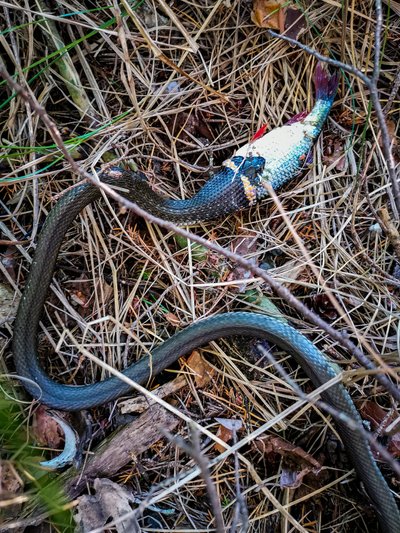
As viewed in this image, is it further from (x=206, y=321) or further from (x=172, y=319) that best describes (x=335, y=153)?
(x=172, y=319)

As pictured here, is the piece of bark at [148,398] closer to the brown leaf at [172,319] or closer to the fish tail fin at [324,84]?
the brown leaf at [172,319]

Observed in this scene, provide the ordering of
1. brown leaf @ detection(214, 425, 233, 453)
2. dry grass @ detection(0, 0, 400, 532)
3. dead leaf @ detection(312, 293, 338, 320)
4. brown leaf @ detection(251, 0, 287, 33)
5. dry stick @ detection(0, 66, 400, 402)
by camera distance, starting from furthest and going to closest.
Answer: brown leaf @ detection(251, 0, 287, 33) < dead leaf @ detection(312, 293, 338, 320) < dry grass @ detection(0, 0, 400, 532) < brown leaf @ detection(214, 425, 233, 453) < dry stick @ detection(0, 66, 400, 402)

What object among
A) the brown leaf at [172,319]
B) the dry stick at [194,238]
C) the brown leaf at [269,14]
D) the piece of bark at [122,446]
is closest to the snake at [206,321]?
the brown leaf at [172,319]

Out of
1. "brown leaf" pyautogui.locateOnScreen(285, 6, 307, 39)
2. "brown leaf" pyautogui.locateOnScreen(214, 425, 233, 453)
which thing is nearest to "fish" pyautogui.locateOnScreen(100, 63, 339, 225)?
"brown leaf" pyautogui.locateOnScreen(285, 6, 307, 39)

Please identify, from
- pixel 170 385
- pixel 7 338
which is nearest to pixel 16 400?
→ pixel 7 338

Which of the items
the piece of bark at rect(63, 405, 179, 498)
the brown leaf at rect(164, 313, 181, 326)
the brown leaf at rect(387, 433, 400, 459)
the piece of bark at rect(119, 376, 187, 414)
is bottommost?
the brown leaf at rect(387, 433, 400, 459)

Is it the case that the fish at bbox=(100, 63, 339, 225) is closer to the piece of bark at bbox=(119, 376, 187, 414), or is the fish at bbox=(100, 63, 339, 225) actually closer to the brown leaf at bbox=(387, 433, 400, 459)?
the piece of bark at bbox=(119, 376, 187, 414)

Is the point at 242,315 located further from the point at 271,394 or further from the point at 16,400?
the point at 16,400
